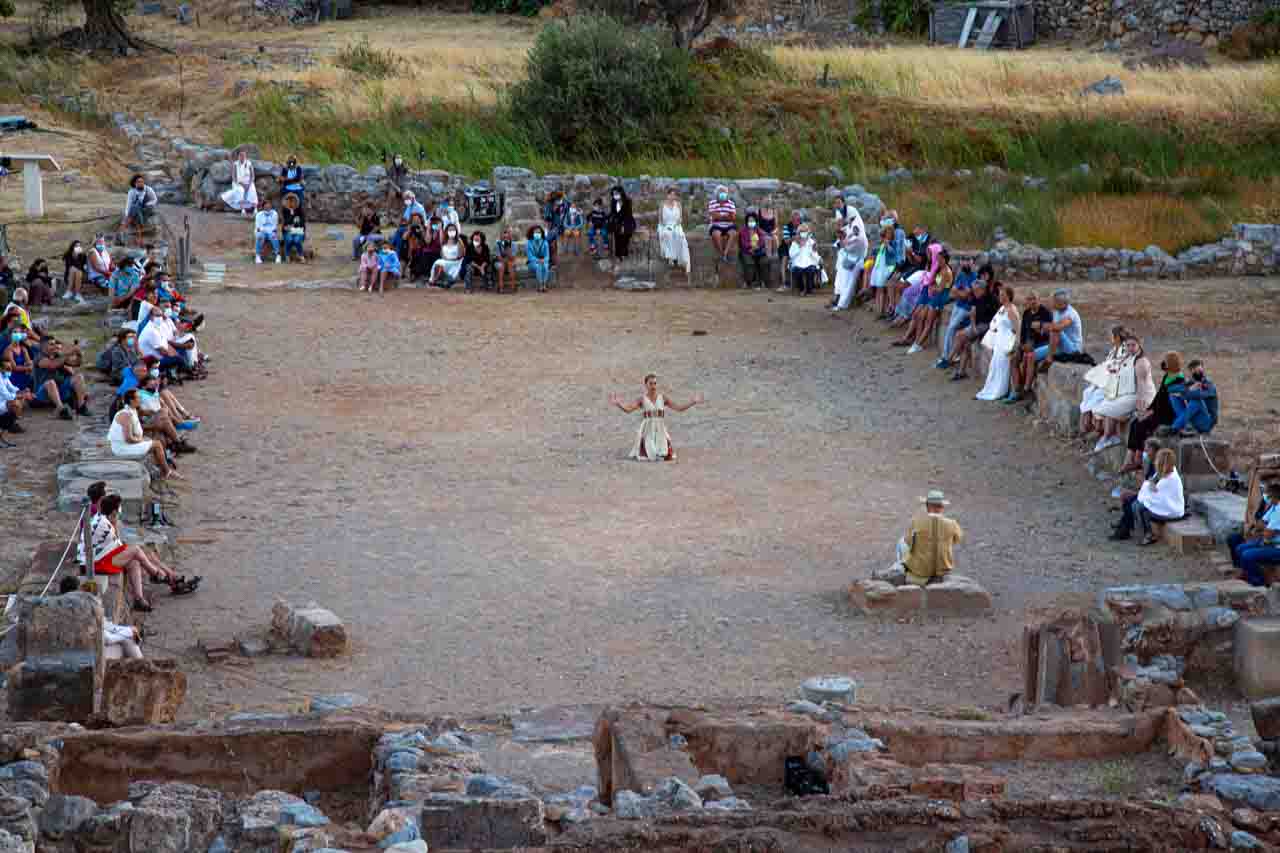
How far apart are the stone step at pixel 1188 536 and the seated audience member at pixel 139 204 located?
18438 millimetres

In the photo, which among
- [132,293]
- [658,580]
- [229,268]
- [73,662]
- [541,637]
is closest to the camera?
[73,662]

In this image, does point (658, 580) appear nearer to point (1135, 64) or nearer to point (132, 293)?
point (132, 293)

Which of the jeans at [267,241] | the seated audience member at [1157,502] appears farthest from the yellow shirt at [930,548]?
the jeans at [267,241]

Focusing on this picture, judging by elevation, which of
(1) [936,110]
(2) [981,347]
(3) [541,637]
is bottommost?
(3) [541,637]

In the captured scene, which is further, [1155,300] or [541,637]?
[1155,300]

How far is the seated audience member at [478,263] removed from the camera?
27641 mm

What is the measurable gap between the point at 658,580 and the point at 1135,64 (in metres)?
28.9

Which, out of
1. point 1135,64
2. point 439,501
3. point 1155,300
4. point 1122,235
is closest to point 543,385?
point 439,501

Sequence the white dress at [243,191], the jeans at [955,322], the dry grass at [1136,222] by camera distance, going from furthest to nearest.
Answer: the white dress at [243,191]
the dry grass at [1136,222]
the jeans at [955,322]

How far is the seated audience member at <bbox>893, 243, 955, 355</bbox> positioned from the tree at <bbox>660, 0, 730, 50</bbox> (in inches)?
634

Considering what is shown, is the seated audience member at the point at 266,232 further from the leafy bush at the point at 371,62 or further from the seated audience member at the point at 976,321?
the seated audience member at the point at 976,321

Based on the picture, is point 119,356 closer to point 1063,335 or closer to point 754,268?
point 754,268

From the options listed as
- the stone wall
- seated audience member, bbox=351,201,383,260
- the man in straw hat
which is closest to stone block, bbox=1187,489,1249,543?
the man in straw hat

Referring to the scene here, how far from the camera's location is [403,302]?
26.8m
